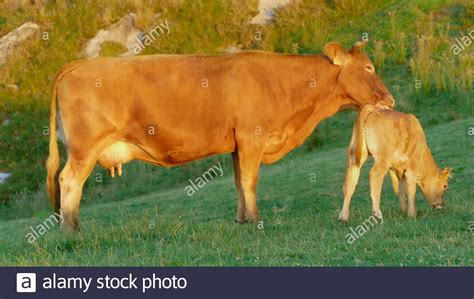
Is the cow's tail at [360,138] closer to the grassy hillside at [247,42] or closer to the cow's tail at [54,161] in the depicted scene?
the cow's tail at [54,161]

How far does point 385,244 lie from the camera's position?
10695 mm

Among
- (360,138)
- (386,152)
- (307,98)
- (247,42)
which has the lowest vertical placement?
(386,152)

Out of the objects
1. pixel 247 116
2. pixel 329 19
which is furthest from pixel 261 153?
pixel 329 19

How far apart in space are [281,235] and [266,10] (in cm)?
1832

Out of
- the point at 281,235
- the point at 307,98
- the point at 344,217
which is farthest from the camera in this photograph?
the point at 307,98

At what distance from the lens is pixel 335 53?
14.3 m

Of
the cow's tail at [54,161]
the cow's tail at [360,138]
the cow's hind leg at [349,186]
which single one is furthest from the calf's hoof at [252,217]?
the cow's tail at [54,161]

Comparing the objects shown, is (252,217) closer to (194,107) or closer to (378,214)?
(194,107)

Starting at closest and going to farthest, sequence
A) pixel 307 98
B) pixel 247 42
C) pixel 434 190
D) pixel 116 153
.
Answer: pixel 116 153 → pixel 434 190 → pixel 307 98 → pixel 247 42

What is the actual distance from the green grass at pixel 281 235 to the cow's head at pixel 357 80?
1611 millimetres

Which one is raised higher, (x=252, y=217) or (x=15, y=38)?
(x=15, y=38)

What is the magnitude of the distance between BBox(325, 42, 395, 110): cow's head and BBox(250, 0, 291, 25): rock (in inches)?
575

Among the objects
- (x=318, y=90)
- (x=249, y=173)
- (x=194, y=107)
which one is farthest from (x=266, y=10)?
(x=249, y=173)

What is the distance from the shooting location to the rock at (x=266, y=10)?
1137 inches
